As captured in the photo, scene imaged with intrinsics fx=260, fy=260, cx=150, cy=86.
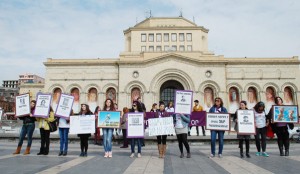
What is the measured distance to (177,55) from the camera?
38.8 metres

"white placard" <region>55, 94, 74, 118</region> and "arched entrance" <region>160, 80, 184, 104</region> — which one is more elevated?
"arched entrance" <region>160, 80, 184, 104</region>

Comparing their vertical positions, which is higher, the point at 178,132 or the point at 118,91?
the point at 118,91

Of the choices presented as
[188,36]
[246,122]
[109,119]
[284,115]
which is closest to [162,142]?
[109,119]

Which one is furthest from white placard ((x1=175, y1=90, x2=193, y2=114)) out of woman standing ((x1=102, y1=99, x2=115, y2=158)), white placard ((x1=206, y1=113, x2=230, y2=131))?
woman standing ((x1=102, y1=99, x2=115, y2=158))

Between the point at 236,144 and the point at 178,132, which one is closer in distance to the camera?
the point at 178,132

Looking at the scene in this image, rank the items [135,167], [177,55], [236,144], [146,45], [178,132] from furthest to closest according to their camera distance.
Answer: [146,45] < [177,55] < [236,144] < [178,132] < [135,167]

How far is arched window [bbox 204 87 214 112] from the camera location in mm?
38438

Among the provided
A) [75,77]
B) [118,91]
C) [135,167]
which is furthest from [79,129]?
[75,77]

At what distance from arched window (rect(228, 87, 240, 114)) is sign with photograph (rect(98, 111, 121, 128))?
32051 mm

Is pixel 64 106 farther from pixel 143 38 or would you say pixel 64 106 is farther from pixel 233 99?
pixel 143 38

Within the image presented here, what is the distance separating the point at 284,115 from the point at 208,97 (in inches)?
1123

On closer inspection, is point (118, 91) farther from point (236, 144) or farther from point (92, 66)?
point (236, 144)

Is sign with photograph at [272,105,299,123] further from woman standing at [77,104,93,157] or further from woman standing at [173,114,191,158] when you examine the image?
woman standing at [77,104,93,157]

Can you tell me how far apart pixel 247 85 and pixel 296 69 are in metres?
8.27
